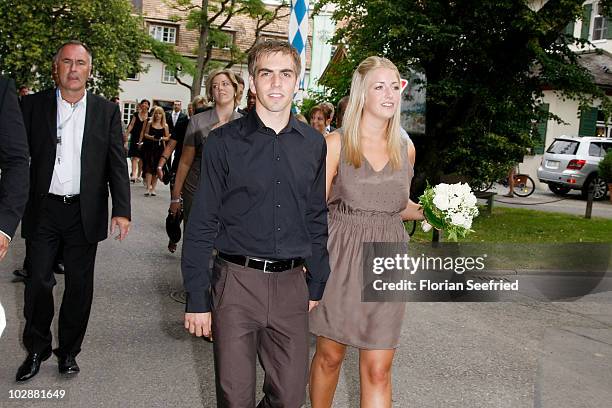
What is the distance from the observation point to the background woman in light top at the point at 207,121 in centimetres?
668

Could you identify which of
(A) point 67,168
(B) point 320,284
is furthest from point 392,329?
(A) point 67,168

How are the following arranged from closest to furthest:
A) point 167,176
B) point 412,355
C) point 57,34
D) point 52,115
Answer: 1. point 52,115
2. point 412,355
3. point 167,176
4. point 57,34

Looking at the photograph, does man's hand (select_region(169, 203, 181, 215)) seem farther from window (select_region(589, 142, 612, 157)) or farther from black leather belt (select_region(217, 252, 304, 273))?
window (select_region(589, 142, 612, 157))

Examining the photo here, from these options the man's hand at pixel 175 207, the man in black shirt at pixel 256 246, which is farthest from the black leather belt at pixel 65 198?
the man's hand at pixel 175 207

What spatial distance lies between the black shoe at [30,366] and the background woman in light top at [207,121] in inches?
69.7

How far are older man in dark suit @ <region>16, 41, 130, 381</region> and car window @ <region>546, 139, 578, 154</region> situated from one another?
23.2m

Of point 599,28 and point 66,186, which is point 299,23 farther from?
point 599,28

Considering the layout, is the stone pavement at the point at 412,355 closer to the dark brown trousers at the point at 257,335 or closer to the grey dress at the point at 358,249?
the grey dress at the point at 358,249

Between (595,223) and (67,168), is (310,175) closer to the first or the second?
(67,168)

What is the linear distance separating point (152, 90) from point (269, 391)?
2459 inches

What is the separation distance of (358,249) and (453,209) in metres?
0.70

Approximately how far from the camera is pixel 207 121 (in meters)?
6.77

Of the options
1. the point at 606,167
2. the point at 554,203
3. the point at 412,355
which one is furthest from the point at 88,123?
the point at 606,167

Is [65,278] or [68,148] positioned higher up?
[68,148]
